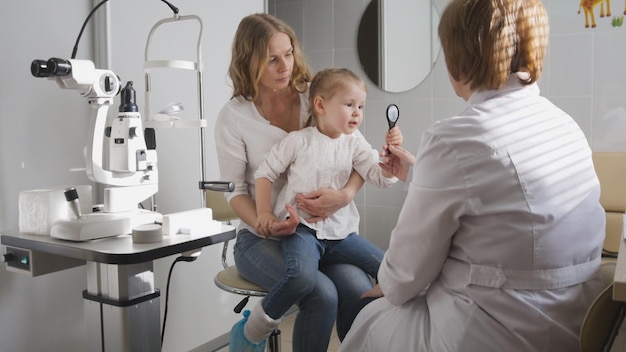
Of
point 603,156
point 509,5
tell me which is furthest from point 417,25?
point 509,5

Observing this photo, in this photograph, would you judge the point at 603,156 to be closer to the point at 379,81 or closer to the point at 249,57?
the point at 379,81

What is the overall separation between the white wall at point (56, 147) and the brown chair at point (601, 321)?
5.82 feet

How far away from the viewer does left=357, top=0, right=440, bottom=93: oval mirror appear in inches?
128

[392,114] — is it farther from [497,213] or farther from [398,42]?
[398,42]

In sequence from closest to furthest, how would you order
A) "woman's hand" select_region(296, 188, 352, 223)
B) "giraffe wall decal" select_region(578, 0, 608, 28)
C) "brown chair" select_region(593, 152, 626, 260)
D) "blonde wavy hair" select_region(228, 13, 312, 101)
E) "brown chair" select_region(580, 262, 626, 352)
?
"brown chair" select_region(580, 262, 626, 352), "woman's hand" select_region(296, 188, 352, 223), "blonde wavy hair" select_region(228, 13, 312, 101), "brown chair" select_region(593, 152, 626, 260), "giraffe wall decal" select_region(578, 0, 608, 28)

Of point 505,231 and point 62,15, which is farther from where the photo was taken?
point 62,15

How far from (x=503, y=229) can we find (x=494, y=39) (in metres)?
0.38

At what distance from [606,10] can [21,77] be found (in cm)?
263

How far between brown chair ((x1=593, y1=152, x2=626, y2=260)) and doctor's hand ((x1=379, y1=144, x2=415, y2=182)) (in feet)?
4.84

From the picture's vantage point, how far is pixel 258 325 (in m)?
1.62

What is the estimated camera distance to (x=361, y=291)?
1.69 meters

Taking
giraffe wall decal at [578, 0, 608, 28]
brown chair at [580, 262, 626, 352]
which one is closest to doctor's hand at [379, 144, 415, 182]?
brown chair at [580, 262, 626, 352]

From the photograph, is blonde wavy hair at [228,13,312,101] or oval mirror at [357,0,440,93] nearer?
blonde wavy hair at [228,13,312,101]

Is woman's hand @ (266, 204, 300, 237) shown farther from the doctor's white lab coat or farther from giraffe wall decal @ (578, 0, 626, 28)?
giraffe wall decal @ (578, 0, 626, 28)
